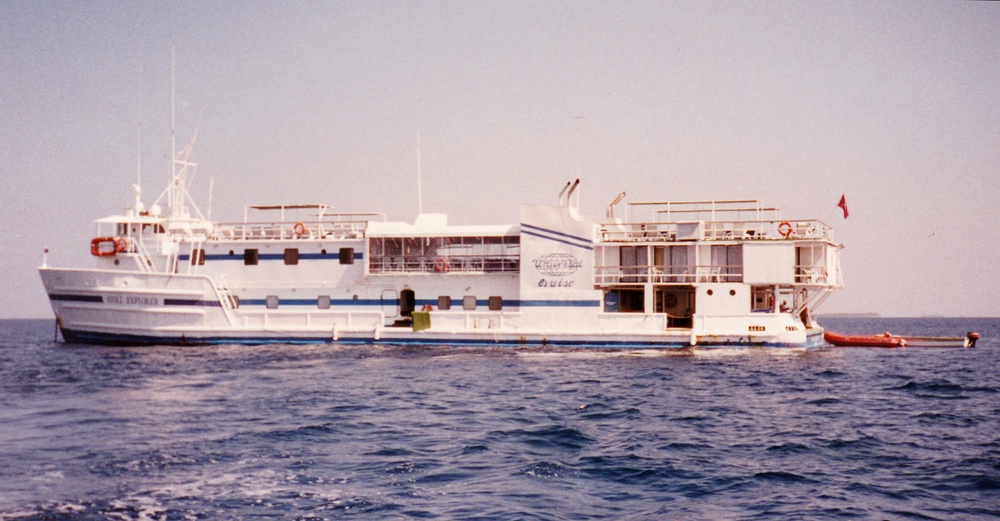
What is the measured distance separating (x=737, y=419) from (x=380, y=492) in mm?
8887

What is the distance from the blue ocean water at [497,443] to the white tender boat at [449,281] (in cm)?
602

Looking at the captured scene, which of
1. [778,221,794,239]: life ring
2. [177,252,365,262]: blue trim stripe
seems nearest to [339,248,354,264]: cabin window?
[177,252,365,262]: blue trim stripe

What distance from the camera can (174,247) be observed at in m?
36.3

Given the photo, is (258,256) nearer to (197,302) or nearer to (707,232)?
(197,302)

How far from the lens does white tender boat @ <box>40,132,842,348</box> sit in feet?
101

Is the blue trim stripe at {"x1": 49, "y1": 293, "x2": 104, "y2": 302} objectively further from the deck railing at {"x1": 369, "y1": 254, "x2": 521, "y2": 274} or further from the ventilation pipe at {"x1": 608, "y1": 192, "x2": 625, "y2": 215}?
the ventilation pipe at {"x1": 608, "y1": 192, "x2": 625, "y2": 215}

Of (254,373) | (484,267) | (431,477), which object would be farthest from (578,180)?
(431,477)

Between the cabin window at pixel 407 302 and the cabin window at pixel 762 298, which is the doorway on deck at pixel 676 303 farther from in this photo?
the cabin window at pixel 407 302

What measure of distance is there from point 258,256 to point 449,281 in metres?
9.45

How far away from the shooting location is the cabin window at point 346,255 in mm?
35094

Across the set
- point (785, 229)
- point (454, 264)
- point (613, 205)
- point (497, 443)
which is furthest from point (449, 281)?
point (497, 443)

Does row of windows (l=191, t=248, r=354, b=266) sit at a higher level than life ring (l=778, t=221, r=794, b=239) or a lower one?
lower

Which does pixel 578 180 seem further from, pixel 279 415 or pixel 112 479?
pixel 112 479

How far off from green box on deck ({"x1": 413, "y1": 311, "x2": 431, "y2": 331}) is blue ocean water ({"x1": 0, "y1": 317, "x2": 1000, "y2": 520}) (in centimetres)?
728
